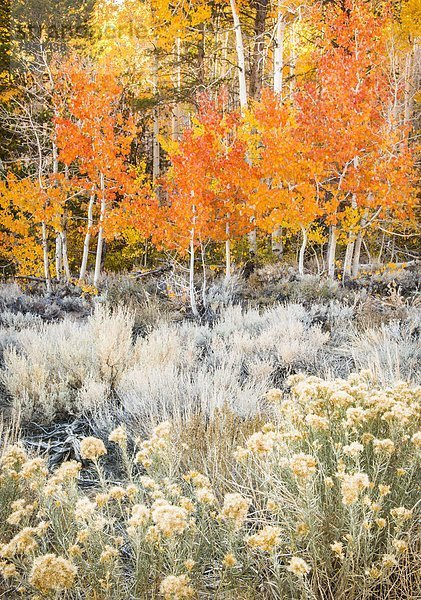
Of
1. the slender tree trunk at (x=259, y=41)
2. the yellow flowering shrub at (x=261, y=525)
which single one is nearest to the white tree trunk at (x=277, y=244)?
the slender tree trunk at (x=259, y=41)

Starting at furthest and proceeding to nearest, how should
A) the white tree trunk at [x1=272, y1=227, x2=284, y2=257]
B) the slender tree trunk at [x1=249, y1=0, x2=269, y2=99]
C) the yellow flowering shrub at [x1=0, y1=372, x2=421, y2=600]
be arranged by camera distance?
the slender tree trunk at [x1=249, y1=0, x2=269, y2=99]
the white tree trunk at [x1=272, y1=227, x2=284, y2=257]
the yellow flowering shrub at [x1=0, y1=372, x2=421, y2=600]

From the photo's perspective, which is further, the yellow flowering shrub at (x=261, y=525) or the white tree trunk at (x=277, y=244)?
the white tree trunk at (x=277, y=244)

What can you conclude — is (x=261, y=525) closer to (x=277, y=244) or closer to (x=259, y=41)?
(x=277, y=244)

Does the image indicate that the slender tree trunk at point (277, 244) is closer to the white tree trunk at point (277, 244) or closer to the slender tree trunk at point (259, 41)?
the white tree trunk at point (277, 244)

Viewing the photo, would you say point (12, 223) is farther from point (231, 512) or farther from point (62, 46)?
point (231, 512)

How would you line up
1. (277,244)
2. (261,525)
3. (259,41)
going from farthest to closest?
→ (259,41)
(277,244)
(261,525)

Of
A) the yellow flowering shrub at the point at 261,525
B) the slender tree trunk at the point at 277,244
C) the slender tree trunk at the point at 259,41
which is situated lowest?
the yellow flowering shrub at the point at 261,525

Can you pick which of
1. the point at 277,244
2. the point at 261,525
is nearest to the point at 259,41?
the point at 277,244

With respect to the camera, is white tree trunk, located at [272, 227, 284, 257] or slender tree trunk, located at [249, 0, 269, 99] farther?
slender tree trunk, located at [249, 0, 269, 99]

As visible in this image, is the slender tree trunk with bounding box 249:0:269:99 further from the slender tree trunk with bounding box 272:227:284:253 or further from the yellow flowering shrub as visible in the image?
the yellow flowering shrub

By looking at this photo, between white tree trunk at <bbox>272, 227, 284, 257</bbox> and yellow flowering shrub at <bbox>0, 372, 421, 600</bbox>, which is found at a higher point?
white tree trunk at <bbox>272, 227, 284, 257</bbox>

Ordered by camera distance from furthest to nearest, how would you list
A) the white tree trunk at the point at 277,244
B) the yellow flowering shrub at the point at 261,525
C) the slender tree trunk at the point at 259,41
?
the slender tree trunk at the point at 259,41
the white tree trunk at the point at 277,244
the yellow flowering shrub at the point at 261,525

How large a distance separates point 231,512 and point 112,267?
56.0 ft

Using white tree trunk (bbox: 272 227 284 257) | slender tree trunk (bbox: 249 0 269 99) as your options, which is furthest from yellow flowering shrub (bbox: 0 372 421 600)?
slender tree trunk (bbox: 249 0 269 99)
